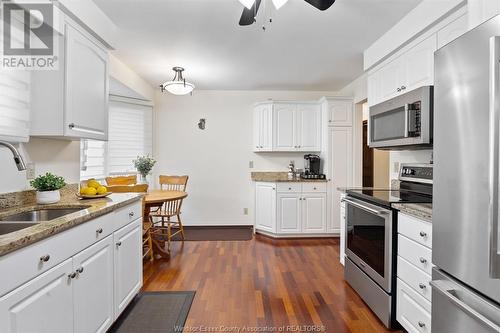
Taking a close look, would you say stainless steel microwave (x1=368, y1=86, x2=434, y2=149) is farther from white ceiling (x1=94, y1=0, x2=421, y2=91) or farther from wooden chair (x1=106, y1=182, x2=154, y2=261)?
wooden chair (x1=106, y1=182, x2=154, y2=261)

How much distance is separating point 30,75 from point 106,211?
3.41ft

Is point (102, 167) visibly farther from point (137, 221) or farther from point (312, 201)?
point (312, 201)

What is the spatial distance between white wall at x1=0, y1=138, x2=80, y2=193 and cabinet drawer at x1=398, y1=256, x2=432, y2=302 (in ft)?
8.60

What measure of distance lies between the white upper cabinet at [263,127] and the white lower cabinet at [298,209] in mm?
758

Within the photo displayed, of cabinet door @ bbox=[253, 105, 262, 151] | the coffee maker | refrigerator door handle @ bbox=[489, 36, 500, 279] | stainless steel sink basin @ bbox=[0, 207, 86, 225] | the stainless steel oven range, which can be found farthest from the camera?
cabinet door @ bbox=[253, 105, 262, 151]

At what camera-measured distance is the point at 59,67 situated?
1.80 meters

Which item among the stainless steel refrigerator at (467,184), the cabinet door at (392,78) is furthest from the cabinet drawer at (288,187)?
the stainless steel refrigerator at (467,184)

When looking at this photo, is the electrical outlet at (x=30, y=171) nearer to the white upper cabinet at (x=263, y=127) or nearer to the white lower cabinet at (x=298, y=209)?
the white lower cabinet at (x=298, y=209)

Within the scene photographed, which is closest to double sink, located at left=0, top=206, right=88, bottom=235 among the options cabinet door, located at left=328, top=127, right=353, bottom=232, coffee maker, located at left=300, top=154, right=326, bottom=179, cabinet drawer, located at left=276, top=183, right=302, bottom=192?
cabinet drawer, located at left=276, top=183, right=302, bottom=192

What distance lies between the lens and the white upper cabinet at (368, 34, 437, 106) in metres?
2.11

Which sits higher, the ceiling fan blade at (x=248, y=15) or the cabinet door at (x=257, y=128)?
the ceiling fan blade at (x=248, y=15)

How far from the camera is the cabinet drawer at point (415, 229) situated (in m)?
1.53

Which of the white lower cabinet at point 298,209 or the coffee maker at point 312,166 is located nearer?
the white lower cabinet at point 298,209

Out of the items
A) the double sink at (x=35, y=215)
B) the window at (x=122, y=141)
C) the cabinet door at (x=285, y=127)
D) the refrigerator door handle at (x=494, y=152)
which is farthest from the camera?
the cabinet door at (x=285, y=127)
